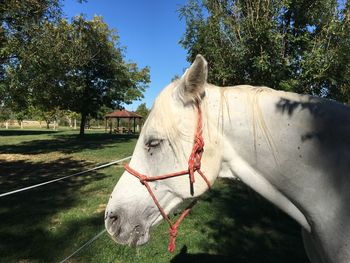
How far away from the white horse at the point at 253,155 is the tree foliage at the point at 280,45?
4.58 meters

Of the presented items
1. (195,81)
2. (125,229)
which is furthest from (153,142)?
(125,229)

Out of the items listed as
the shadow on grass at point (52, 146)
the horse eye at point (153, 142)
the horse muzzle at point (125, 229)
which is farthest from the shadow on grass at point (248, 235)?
the shadow on grass at point (52, 146)

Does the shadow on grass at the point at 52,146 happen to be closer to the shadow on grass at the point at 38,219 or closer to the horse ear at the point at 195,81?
the shadow on grass at the point at 38,219

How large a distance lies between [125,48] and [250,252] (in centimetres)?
2613

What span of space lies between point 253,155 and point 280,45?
206 inches

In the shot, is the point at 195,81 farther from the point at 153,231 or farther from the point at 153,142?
the point at 153,231

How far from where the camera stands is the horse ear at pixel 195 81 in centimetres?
A: 176

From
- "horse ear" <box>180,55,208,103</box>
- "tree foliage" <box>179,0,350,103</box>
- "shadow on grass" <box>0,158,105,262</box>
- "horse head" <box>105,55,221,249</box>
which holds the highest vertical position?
"tree foliage" <box>179,0,350,103</box>

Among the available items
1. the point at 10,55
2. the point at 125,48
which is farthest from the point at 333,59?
the point at 125,48

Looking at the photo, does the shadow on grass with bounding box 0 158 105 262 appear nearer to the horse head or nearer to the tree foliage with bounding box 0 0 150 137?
the horse head

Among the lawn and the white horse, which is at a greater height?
the white horse

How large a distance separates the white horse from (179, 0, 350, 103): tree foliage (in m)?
4.58

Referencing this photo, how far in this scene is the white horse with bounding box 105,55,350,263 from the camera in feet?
5.47

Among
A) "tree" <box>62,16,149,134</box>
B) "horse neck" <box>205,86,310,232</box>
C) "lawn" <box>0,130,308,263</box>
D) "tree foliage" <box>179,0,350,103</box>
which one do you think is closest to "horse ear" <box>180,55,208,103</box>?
"horse neck" <box>205,86,310,232</box>
